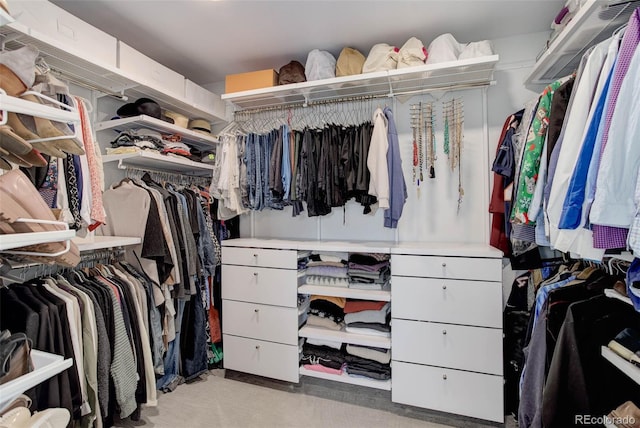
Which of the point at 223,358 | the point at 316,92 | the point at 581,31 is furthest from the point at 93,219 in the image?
the point at 581,31

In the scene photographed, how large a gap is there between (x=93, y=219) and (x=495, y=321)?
6.98 feet

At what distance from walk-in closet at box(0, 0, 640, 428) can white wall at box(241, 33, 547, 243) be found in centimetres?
2

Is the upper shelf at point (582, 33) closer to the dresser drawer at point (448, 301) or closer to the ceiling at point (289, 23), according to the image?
the ceiling at point (289, 23)

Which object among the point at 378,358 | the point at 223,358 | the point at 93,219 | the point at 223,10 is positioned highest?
the point at 223,10

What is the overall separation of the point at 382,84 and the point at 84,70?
5.97 feet

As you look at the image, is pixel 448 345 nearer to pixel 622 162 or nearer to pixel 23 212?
pixel 622 162

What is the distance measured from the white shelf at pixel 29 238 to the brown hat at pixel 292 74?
5.96 feet

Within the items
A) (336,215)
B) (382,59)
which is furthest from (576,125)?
(336,215)

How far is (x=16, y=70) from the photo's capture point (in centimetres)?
74

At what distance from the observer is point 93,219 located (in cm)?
141

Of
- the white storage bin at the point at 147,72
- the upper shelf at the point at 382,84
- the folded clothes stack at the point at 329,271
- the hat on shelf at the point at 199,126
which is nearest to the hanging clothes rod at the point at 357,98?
the upper shelf at the point at 382,84

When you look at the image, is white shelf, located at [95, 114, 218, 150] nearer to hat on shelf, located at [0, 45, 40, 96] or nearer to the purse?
hat on shelf, located at [0, 45, 40, 96]

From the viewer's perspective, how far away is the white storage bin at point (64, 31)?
1.38 metres

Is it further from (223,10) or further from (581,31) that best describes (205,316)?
(581,31)
